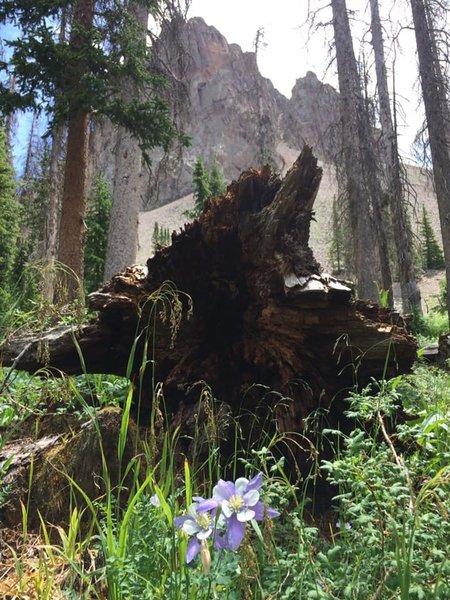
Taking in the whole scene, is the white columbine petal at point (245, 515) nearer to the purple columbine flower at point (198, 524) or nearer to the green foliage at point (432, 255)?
the purple columbine flower at point (198, 524)

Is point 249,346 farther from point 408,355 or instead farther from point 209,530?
point 209,530

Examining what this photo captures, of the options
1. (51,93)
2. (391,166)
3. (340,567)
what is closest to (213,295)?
(340,567)

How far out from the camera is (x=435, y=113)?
35.6ft

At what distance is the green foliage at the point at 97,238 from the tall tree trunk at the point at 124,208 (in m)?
11.7

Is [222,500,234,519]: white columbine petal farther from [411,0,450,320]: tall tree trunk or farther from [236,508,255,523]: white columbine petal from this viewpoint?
[411,0,450,320]: tall tree trunk

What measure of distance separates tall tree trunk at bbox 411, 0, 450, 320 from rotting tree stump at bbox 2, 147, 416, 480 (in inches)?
337

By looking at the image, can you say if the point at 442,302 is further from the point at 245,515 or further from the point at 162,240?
the point at 245,515

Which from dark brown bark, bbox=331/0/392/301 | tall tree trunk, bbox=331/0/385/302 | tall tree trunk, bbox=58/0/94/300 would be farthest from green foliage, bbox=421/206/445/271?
tall tree trunk, bbox=58/0/94/300

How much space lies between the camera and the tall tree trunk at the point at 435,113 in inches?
413

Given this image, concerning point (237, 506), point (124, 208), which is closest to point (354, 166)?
point (124, 208)

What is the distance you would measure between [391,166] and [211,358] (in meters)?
13.2

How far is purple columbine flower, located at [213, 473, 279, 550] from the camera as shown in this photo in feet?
3.20

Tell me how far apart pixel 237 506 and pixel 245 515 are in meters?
0.04

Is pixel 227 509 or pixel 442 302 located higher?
pixel 442 302
